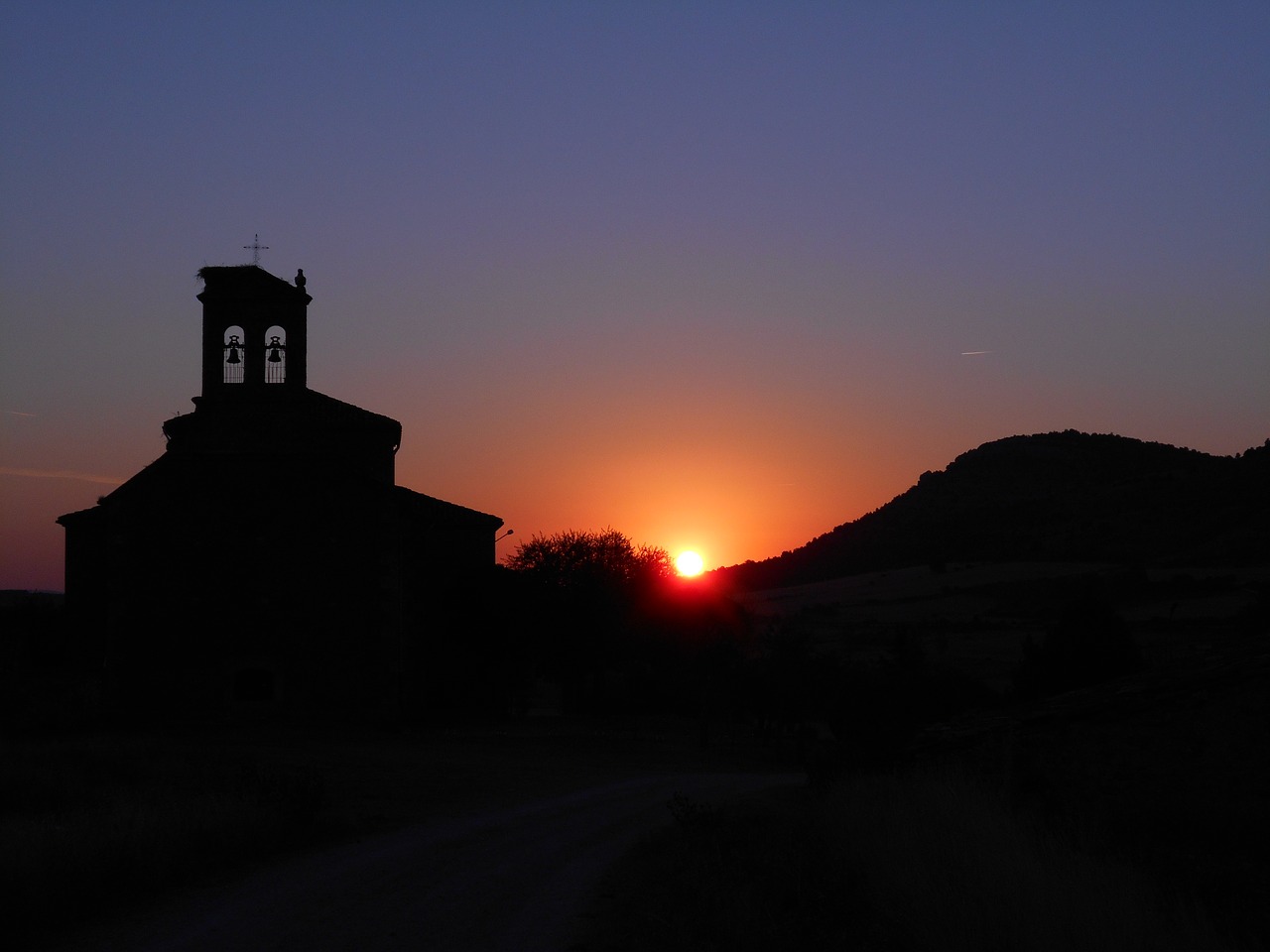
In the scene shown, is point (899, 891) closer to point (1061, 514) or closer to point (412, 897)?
point (412, 897)

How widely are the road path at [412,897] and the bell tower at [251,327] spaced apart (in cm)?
2023

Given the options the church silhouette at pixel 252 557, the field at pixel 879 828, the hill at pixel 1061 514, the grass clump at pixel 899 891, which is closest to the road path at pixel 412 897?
the field at pixel 879 828

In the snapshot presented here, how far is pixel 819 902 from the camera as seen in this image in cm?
1069

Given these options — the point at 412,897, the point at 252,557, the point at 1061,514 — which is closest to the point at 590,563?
the point at 252,557

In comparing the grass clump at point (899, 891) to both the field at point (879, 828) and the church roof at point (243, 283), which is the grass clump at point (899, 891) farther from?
the church roof at point (243, 283)

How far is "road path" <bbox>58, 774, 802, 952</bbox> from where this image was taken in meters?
10.3

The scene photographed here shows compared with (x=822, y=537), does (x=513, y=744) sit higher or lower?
lower


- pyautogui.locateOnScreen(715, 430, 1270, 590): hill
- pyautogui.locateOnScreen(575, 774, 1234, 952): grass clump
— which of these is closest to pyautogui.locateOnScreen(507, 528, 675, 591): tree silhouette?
pyautogui.locateOnScreen(575, 774, 1234, 952): grass clump

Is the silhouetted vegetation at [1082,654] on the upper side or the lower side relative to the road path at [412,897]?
upper

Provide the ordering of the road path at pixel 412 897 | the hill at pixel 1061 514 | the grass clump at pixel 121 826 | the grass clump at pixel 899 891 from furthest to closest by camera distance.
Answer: the hill at pixel 1061 514, the grass clump at pixel 121 826, the road path at pixel 412 897, the grass clump at pixel 899 891

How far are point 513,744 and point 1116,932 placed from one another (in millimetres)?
27183

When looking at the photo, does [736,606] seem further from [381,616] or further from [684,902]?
[684,902]

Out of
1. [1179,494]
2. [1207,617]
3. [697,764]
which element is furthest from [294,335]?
[1179,494]

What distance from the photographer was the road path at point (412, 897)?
1034 centimetres
